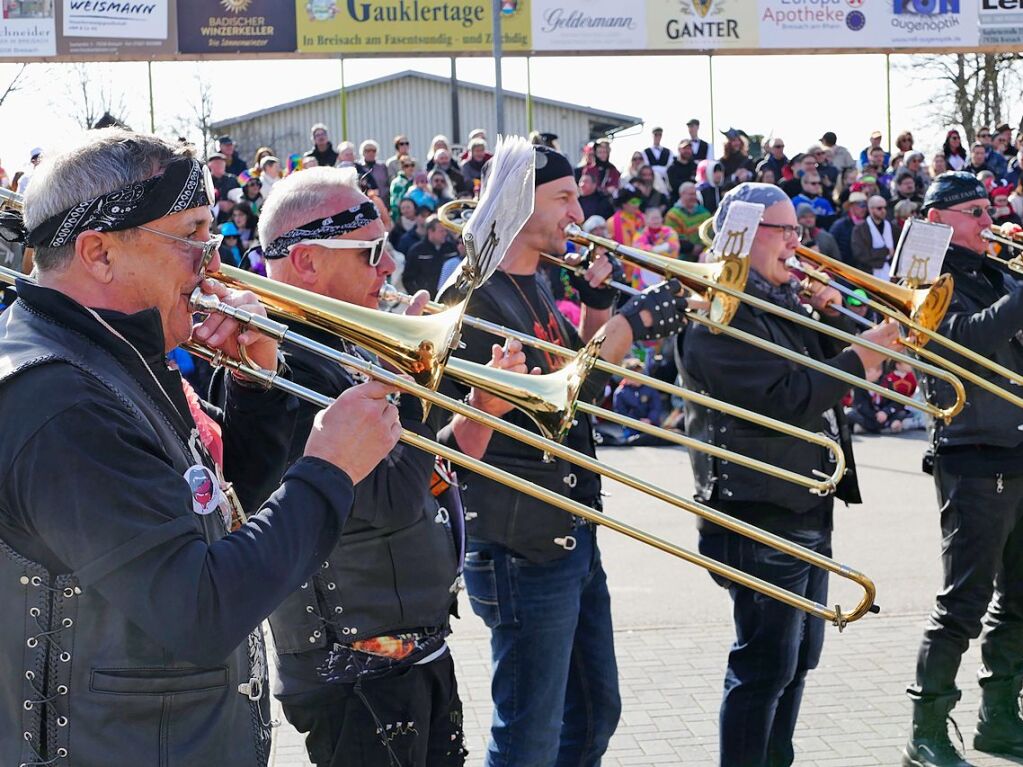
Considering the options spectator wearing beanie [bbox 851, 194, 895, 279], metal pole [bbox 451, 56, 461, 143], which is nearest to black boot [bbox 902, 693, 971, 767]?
spectator wearing beanie [bbox 851, 194, 895, 279]

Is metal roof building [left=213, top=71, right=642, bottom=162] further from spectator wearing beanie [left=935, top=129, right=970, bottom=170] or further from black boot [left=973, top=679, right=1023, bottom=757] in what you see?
black boot [left=973, top=679, right=1023, bottom=757]

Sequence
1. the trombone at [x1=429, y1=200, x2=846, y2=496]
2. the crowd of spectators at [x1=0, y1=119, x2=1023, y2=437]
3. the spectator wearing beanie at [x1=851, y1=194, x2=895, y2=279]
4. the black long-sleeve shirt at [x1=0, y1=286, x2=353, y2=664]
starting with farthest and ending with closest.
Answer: the spectator wearing beanie at [x1=851, y1=194, x2=895, y2=279] → the crowd of spectators at [x1=0, y1=119, x2=1023, y2=437] → the trombone at [x1=429, y1=200, x2=846, y2=496] → the black long-sleeve shirt at [x1=0, y1=286, x2=353, y2=664]

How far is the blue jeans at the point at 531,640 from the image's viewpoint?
3.33 meters

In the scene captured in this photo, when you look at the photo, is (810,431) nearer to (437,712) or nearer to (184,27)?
(437,712)

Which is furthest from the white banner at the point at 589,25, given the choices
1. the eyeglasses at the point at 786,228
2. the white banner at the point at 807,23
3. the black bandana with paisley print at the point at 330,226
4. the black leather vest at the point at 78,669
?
the black leather vest at the point at 78,669

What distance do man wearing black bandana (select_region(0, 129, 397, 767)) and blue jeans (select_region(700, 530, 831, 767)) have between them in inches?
80.4

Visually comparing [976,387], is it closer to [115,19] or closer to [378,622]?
[378,622]

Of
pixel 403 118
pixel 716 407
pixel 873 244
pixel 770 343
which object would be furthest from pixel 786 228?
pixel 403 118

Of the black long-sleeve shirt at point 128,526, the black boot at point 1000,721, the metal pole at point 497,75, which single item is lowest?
the black boot at point 1000,721

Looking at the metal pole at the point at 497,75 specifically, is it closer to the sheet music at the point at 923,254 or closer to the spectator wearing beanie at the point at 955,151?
the spectator wearing beanie at the point at 955,151

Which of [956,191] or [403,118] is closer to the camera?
[956,191]

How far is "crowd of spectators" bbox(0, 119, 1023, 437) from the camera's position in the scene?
12.8 m

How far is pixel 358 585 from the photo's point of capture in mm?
2791

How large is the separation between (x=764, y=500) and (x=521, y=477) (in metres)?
0.85
